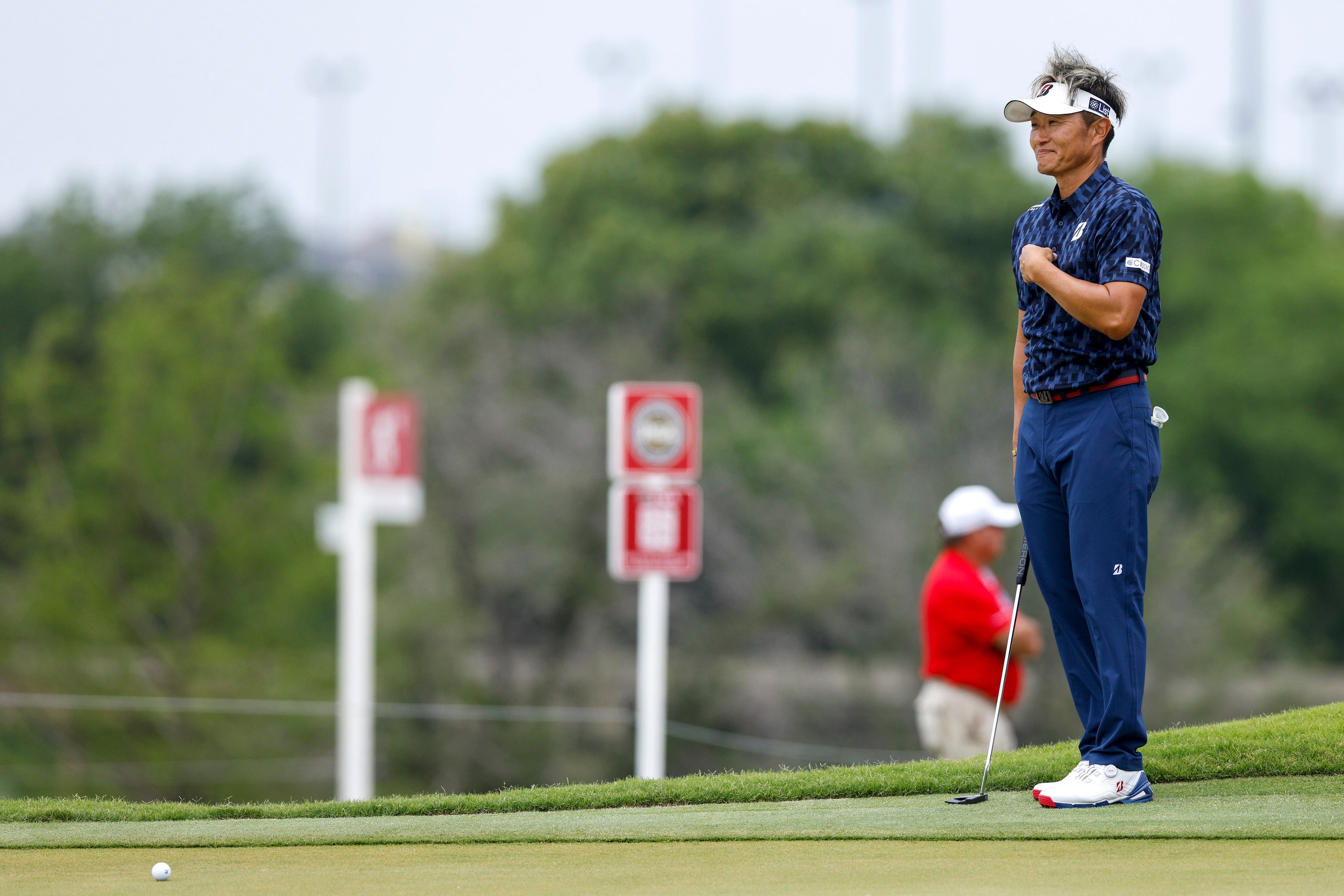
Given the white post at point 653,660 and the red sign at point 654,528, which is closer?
the white post at point 653,660

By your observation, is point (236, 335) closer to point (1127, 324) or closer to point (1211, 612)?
point (1211, 612)

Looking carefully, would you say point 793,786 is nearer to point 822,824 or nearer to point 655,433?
point 822,824

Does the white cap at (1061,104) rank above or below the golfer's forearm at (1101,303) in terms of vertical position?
above

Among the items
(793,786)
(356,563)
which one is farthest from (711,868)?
(356,563)

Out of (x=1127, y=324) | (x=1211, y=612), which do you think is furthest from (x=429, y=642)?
(x=1127, y=324)

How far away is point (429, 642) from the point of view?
2452cm

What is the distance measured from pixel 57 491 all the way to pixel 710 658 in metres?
11.1

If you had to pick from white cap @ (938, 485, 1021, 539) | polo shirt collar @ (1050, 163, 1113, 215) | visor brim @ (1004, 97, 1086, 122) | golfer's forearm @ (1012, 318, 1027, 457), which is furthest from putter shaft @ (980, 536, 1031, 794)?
white cap @ (938, 485, 1021, 539)

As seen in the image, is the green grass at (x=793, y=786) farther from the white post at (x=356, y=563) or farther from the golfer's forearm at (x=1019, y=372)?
the white post at (x=356, y=563)

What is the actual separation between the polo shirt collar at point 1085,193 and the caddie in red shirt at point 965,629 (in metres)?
2.39

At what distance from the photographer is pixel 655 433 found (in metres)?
11.7

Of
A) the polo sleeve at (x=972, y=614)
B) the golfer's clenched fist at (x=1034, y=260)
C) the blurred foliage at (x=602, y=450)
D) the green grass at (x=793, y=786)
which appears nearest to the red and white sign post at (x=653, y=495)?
the polo sleeve at (x=972, y=614)

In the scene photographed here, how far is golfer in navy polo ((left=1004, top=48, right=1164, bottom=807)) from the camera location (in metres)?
4.39

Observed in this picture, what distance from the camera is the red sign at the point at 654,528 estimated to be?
11.8 m
